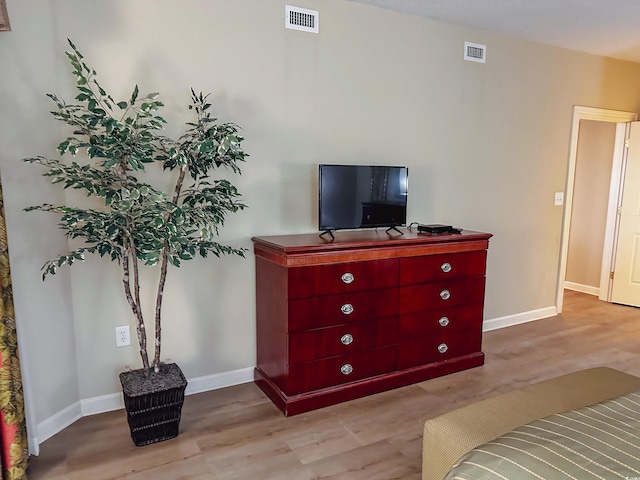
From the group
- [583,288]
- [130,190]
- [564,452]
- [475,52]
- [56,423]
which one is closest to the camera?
[564,452]

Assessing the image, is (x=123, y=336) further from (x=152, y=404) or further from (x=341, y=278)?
(x=341, y=278)

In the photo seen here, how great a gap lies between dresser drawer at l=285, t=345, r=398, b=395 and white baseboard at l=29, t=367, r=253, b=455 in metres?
0.55

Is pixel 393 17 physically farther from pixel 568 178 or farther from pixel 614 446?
pixel 614 446

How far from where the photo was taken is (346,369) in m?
2.74

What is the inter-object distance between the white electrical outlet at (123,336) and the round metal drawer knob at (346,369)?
1.27m

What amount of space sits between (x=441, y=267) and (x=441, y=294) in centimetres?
19

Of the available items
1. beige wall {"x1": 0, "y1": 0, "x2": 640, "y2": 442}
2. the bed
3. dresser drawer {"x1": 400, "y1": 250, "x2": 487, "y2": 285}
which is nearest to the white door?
beige wall {"x1": 0, "y1": 0, "x2": 640, "y2": 442}

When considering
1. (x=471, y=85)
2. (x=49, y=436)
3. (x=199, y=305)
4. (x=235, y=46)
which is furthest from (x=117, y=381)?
(x=471, y=85)

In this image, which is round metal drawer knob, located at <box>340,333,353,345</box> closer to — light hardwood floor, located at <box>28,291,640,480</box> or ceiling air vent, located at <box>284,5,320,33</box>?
light hardwood floor, located at <box>28,291,640,480</box>

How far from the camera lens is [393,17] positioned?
324cm

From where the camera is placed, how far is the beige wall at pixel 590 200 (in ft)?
16.6

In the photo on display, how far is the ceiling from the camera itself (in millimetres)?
3066

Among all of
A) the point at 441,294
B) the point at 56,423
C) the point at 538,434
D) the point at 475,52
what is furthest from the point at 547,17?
the point at 56,423

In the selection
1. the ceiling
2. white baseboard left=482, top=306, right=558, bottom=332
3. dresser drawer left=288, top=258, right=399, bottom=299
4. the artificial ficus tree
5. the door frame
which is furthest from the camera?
the door frame
